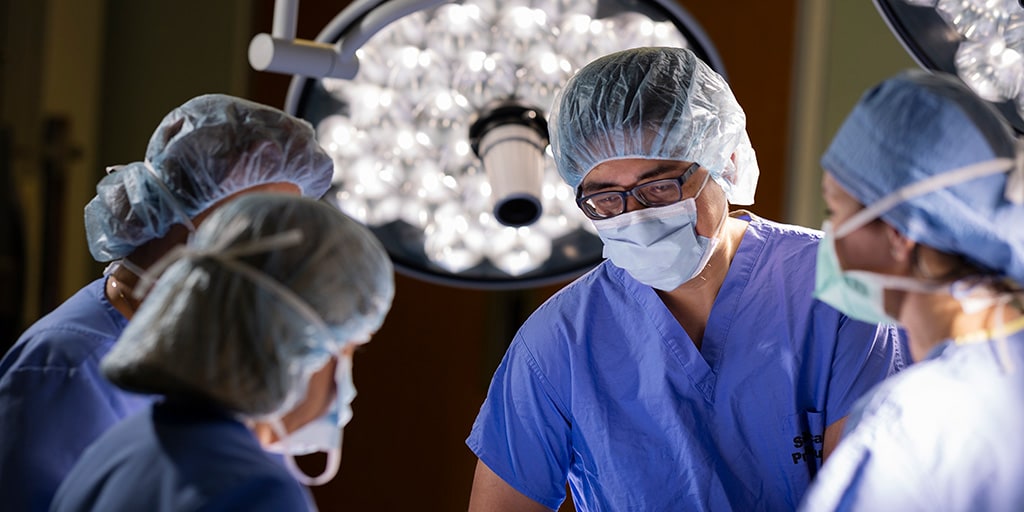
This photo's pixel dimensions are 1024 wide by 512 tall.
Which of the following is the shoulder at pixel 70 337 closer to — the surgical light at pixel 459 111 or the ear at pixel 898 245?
Result: the surgical light at pixel 459 111

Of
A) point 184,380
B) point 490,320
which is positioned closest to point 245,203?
point 184,380

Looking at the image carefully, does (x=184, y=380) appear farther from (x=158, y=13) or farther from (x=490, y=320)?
(x=158, y=13)

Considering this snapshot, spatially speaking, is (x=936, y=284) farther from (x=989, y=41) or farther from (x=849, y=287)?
(x=989, y=41)

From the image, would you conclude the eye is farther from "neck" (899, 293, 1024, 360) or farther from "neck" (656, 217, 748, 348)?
"neck" (899, 293, 1024, 360)

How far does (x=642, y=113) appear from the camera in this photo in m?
1.85

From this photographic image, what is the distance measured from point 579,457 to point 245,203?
35.9 inches

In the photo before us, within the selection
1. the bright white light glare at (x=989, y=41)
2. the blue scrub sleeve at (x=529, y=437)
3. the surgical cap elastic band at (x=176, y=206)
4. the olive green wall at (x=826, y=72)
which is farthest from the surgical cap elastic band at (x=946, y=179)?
the olive green wall at (x=826, y=72)

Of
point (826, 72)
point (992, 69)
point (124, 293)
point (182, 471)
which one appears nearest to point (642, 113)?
point (992, 69)

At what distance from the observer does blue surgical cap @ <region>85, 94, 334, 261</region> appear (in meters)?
1.72

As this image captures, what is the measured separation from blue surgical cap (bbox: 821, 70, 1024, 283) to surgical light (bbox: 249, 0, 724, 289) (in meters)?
0.39

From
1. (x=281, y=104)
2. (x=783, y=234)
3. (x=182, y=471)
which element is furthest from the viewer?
(x=281, y=104)

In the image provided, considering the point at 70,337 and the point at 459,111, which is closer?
the point at 70,337

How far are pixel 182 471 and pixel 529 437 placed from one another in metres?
0.90

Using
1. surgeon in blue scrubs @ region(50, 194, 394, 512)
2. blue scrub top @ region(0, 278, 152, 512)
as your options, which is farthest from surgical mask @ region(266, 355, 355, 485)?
blue scrub top @ region(0, 278, 152, 512)
